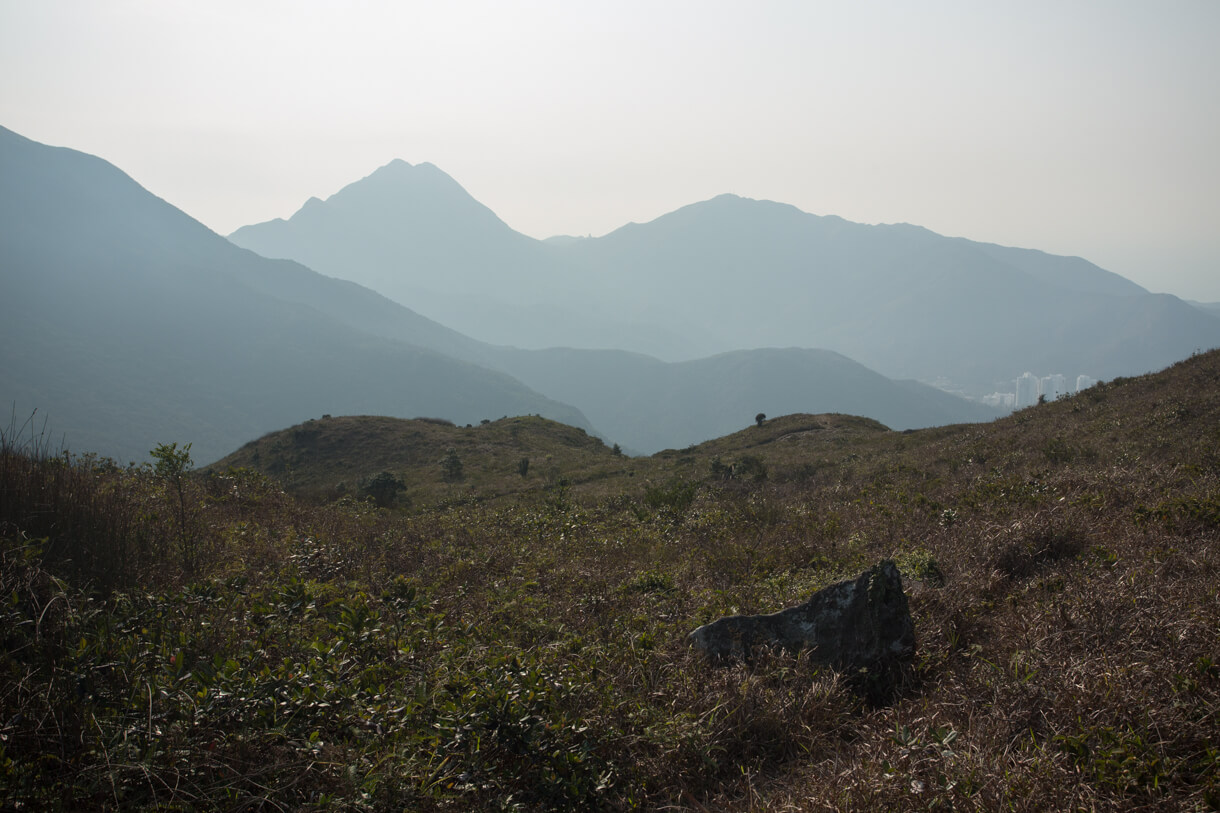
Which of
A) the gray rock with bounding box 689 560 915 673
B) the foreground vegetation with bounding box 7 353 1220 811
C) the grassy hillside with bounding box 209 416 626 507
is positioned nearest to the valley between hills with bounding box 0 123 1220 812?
the foreground vegetation with bounding box 7 353 1220 811

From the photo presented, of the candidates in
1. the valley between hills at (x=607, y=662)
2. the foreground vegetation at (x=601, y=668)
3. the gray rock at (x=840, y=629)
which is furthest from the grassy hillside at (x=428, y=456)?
the gray rock at (x=840, y=629)

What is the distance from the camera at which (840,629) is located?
531cm

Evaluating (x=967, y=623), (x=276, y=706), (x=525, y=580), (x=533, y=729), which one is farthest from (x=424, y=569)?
(x=967, y=623)

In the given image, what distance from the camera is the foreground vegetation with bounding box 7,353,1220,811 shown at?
353 centimetres

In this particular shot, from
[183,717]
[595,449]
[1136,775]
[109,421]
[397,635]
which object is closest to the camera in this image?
[1136,775]

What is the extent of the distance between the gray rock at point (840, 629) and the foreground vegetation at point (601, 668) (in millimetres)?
231

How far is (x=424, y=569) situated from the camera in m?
9.59

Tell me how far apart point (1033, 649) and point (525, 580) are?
6.07 meters

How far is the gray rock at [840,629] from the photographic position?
5.23m

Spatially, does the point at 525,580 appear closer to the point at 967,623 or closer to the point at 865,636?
the point at 865,636

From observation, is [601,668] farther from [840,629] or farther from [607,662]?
[840,629]

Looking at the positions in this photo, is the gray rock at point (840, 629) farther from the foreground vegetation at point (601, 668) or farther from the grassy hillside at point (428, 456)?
the grassy hillside at point (428, 456)

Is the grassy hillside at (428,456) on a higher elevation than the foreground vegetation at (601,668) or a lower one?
lower

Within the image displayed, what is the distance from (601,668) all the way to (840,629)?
7.17 feet
